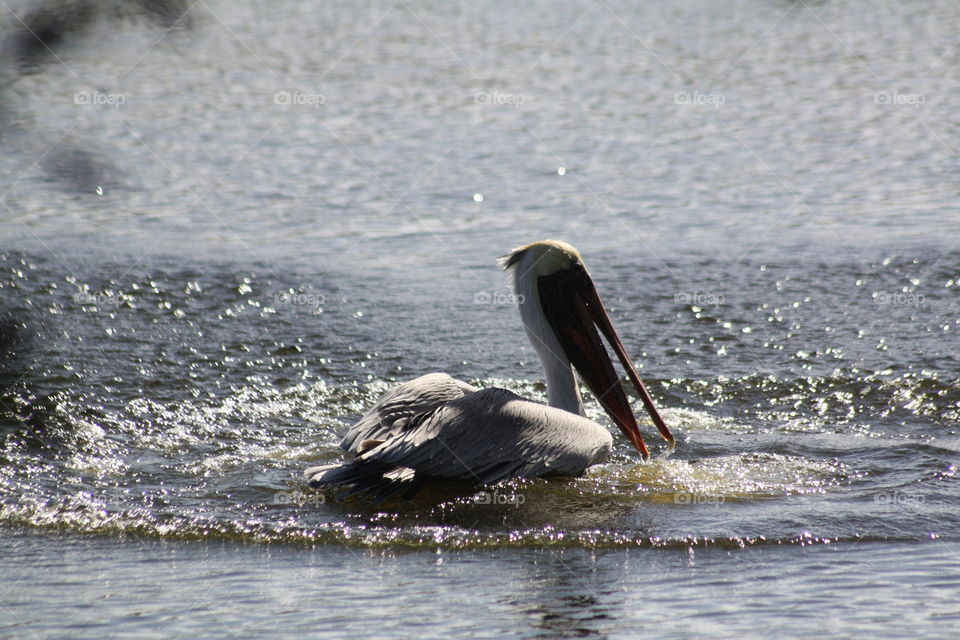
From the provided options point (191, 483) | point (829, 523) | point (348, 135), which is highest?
point (348, 135)

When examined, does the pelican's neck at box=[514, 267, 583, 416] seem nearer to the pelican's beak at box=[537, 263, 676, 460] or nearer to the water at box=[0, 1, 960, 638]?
the pelican's beak at box=[537, 263, 676, 460]

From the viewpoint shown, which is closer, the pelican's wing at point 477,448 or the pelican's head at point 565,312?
the pelican's wing at point 477,448

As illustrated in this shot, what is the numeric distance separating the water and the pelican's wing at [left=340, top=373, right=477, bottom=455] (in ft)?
1.47

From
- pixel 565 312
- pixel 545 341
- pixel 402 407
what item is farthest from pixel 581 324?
pixel 402 407

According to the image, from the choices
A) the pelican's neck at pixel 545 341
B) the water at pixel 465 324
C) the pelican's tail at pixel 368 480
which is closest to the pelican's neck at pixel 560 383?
the pelican's neck at pixel 545 341

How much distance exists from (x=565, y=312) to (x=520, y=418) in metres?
1.08

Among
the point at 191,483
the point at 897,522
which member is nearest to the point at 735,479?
the point at 897,522

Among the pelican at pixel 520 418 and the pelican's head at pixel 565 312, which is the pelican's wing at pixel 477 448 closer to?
the pelican at pixel 520 418

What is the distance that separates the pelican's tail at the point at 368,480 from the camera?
18.6ft

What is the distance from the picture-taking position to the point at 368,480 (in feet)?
18.7

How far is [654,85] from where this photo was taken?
687 inches

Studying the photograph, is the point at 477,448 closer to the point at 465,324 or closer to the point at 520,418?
the point at 520,418

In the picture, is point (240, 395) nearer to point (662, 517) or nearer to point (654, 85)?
point (662, 517)

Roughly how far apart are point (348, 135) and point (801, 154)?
19.5 ft
